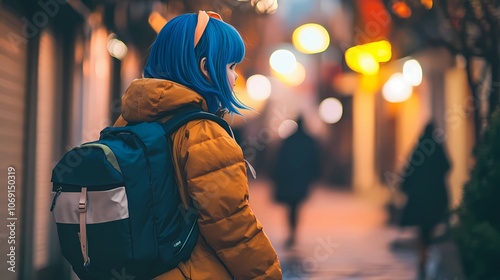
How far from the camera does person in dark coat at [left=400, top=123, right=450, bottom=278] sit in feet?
30.2

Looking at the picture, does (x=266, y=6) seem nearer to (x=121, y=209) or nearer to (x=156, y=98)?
(x=156, y=98)

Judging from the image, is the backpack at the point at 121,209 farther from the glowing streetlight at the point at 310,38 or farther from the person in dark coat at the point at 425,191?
the glowing streetlight at the point at 310,38

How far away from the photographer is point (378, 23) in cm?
954

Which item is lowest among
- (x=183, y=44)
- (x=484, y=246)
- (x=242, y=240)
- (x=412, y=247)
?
(x=412, y=247)

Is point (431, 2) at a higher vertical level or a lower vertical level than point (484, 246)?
higher

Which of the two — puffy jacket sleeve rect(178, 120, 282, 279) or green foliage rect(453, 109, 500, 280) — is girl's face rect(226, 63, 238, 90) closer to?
puffy jacket sleeve rect(178, 120, 282, 279)

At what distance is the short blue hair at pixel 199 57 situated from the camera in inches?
114

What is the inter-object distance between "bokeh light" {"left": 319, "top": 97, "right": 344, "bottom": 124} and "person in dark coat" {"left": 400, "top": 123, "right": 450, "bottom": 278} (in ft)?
3.98

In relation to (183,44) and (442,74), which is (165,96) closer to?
(183,44)

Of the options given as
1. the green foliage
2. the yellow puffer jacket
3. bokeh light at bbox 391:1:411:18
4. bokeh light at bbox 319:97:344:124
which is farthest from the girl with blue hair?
bokeh light at bbox 319:97:344:124

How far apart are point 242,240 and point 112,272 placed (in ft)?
1.34

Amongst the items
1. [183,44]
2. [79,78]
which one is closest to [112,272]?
[183,44]

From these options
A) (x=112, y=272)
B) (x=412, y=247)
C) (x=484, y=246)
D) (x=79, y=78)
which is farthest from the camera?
(x=412, y=247)

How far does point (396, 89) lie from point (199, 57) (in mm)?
7488
